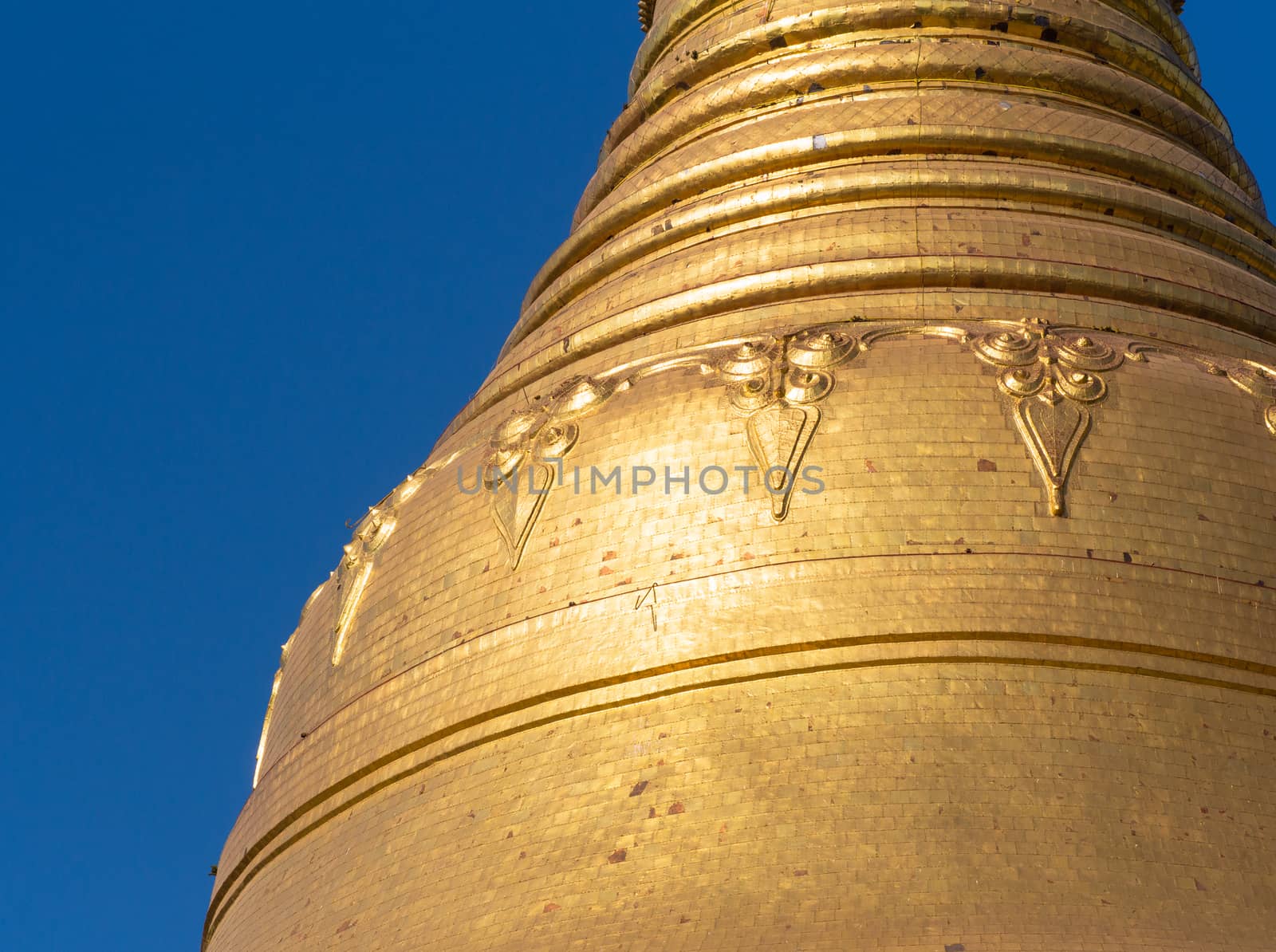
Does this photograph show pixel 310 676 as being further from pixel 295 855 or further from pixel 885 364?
pixel 885 364

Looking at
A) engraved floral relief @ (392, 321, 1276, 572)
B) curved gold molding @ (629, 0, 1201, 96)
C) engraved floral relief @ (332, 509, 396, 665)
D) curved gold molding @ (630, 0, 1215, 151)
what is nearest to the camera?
engraved floral relief @ (392, 321, 1276, 572)

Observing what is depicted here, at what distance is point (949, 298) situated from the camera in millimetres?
10125

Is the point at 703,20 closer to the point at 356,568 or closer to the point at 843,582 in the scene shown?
the point at 356,568

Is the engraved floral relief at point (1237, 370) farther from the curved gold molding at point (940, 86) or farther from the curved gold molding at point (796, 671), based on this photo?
the curved gold molding at point (940, 86)

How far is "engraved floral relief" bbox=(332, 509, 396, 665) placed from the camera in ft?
33.6

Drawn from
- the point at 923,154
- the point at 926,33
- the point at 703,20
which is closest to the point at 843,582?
the point at 923,154

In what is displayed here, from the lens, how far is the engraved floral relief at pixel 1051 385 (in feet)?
29.3

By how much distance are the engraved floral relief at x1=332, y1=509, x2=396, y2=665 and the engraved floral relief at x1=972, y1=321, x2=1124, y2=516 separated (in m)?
3.54

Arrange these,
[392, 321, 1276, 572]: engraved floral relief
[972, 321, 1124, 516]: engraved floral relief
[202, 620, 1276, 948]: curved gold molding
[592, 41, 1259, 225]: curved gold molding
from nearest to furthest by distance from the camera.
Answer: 1. [202, 620, 1276, 948]: curved gold molding
2. [972, 321, 1124, 516]: engraved floral relief
3. [392, 321, 1276, 572]: engraved floral relief
4. [592, 41, 1259, 225]: curved gold molding

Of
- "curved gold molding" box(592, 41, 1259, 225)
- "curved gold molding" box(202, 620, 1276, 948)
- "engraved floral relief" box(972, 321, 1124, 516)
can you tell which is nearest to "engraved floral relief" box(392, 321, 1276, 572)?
"engraved floral relief" box(972, 321, 1124, 516)

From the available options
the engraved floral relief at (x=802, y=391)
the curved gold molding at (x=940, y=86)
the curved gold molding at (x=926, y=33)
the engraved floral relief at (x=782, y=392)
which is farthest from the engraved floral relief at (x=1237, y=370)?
the curved gold molding at (x=926, y=33)

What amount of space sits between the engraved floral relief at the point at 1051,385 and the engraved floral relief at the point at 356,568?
11.6 ft

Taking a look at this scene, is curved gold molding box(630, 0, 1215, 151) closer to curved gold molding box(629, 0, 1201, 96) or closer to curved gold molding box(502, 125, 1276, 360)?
curved gold molding box(629, 0, 1201, 96)

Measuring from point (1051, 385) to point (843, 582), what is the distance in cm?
164
